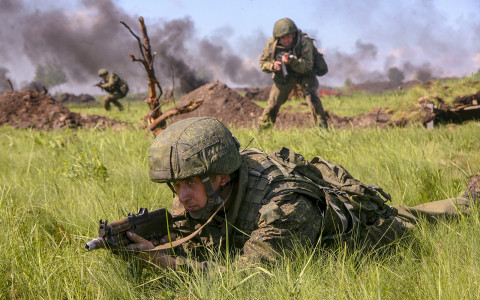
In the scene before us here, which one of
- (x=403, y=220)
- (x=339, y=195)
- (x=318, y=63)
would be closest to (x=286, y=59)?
(x=318, y=63)

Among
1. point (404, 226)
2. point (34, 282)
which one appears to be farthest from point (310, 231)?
point (34, 282)

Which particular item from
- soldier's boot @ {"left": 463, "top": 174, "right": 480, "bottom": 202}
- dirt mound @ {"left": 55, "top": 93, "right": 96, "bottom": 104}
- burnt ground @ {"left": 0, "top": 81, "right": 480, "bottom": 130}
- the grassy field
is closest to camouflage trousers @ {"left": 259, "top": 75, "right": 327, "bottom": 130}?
burnt ground @ {"left": 0, "top": 81, "right": 480, "bottom": 130}

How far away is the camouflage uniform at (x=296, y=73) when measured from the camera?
25.4 feet

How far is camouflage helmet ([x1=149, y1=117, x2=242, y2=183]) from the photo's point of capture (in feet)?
7.70

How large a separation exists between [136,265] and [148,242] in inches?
7.8

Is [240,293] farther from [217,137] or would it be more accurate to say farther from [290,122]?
[290,122]

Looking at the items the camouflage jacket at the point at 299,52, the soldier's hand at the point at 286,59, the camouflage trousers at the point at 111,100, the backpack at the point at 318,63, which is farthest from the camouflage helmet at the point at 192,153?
the camouflage trousers at the point at 111,100

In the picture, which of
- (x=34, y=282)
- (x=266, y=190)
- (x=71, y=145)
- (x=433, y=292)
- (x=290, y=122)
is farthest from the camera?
(x=290, y=122)

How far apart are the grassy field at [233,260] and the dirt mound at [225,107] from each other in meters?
5.04

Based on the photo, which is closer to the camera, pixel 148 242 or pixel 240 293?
pixel 240 293

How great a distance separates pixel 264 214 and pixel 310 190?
0.37 metres

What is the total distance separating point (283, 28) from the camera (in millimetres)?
7512

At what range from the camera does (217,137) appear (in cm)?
245

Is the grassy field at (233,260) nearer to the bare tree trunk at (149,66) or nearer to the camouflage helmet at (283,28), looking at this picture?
the bare tree trunk at (149,66)
